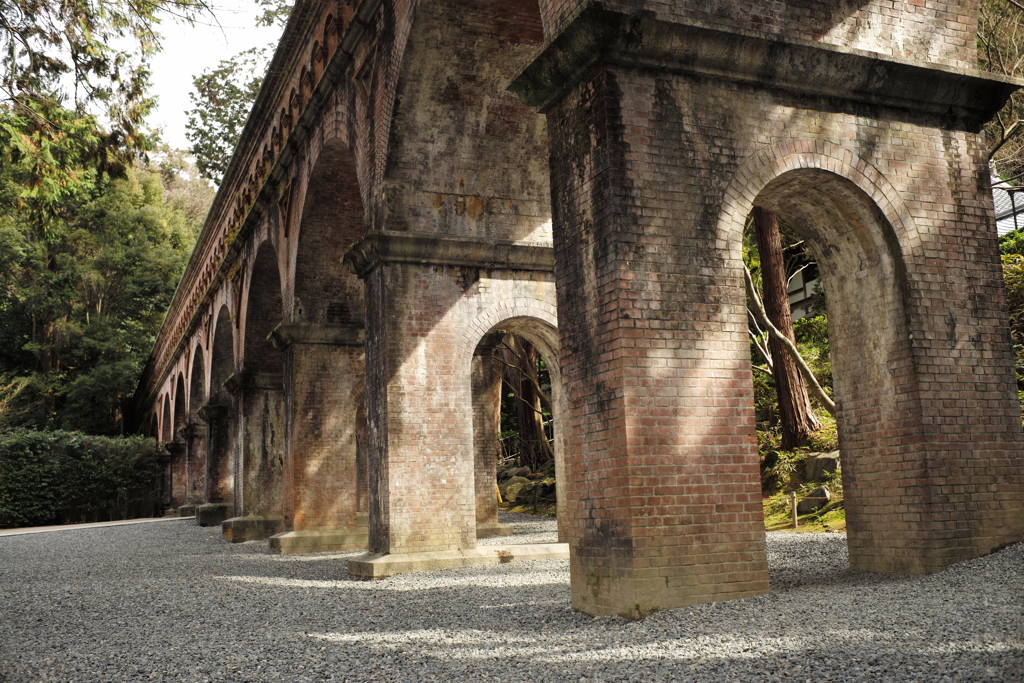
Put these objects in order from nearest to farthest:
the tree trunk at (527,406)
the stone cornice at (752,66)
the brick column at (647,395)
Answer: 1. the brick column at (647,395)
2. the stone cornice at (752,66)
3. the tree trunk at (527,406)

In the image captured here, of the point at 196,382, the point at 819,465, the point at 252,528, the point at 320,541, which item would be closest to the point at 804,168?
the point at 819,465

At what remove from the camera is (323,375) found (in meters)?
14.8

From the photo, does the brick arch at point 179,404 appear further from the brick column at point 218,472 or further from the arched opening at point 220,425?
the brick column at point 218,472

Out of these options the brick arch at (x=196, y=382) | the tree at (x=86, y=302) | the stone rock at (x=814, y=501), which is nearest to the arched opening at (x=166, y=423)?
the tree at (x=86, y=302)

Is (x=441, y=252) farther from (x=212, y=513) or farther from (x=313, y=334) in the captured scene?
(x=212, y=513)

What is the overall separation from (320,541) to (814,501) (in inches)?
309

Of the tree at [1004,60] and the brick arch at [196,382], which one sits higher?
the tree at [1004,60]

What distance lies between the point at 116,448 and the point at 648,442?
31982 millimetres

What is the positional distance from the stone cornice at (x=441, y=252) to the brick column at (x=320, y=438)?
144 inches

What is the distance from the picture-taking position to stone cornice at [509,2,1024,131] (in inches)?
247

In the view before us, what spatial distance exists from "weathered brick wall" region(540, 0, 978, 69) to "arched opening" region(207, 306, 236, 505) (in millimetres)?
18901

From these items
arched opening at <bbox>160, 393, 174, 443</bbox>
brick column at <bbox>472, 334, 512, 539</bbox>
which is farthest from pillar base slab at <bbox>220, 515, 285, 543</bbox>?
arched opening at <bbox>160, 393, 174, 443</bbox>

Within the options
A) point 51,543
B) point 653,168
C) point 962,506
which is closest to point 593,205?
point 653,168

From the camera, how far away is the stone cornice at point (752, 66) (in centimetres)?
626
